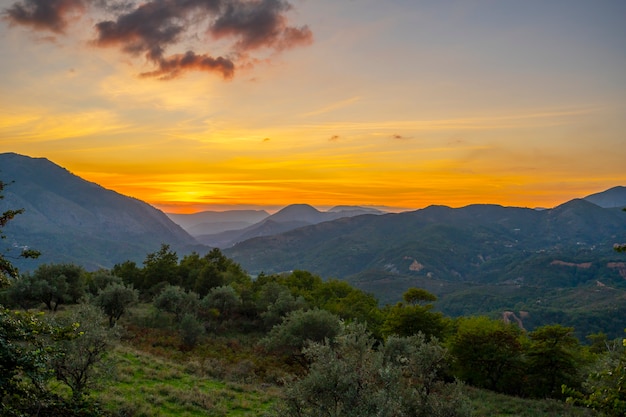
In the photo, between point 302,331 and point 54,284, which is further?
point 54,284

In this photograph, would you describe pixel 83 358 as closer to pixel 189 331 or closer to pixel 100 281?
pixel 189 331

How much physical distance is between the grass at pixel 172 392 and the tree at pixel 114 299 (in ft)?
35.5

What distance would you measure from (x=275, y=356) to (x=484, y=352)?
66.4 ft

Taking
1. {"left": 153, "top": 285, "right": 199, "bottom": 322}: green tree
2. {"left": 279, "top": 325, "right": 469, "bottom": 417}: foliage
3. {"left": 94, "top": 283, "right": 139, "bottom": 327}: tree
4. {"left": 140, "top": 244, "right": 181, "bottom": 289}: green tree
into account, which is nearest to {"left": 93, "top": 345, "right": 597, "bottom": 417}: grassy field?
{"left": 279, "top": 325, "right": 469, "bottom": 417}: foliage

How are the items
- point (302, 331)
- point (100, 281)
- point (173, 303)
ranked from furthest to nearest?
point (100, 281) < point (173, 303) < point (302, 331)

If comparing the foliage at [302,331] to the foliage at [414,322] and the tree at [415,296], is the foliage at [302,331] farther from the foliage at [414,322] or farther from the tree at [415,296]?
the tree at [415,296]

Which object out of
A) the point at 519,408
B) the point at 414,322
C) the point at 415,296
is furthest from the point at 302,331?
the point at 415,296

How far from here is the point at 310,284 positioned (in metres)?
76.4

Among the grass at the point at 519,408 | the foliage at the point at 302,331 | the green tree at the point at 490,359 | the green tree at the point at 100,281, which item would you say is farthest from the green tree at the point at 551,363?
the green tree at the point at 100,281

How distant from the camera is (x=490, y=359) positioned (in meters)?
36.5

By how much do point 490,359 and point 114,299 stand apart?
3660 cm

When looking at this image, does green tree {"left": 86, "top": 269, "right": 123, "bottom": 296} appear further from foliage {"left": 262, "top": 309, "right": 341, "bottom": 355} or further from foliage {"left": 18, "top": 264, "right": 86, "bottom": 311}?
foliage {"left": 262, "top": 309, "right": 341, "bottom": 355}

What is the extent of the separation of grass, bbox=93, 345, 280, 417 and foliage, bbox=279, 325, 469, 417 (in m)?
5.89

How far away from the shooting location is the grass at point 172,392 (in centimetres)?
1733
